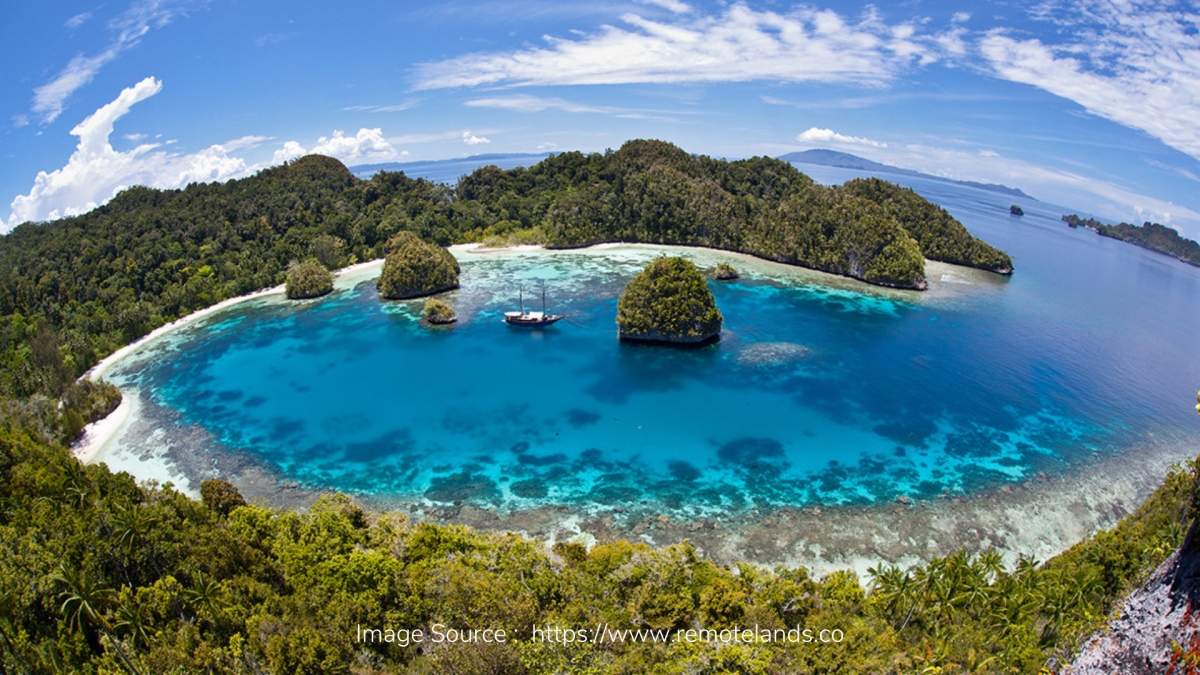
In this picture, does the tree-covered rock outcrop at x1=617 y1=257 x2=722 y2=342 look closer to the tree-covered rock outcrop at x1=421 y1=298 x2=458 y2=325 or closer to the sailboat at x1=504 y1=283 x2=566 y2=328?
the sailboat at x1=504 y1=283 x2=566 y2=328

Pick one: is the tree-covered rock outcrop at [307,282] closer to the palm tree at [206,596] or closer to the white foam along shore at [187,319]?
the white foam along shore at [187,319]

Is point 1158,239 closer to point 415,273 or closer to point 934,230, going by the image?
point 934,230

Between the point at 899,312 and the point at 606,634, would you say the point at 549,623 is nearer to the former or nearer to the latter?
the point at 606,634

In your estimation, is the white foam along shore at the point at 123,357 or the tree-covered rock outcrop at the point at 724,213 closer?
the white foam along shore at the point at 123,357

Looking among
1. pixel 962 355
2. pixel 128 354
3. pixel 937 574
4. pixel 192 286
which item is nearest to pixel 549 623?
pixel 937 574

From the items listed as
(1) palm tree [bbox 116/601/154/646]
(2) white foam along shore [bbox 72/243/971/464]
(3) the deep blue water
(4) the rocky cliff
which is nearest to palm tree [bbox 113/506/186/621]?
(1) palm tree [bbox 116/601/154/646]

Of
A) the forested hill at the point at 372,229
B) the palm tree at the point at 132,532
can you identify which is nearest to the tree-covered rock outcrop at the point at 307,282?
the forested hill at the point at 372,229

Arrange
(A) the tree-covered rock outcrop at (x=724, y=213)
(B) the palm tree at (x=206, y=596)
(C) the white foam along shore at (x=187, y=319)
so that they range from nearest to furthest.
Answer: (B) the palm tree at (x=206, y=596), (C) the white foam along shore at (x=187, y=319), (A) the tree-covered rock outcrop at (x=724, y=213)

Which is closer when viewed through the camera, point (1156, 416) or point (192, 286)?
point (1156, 416)
